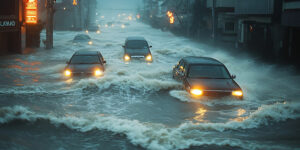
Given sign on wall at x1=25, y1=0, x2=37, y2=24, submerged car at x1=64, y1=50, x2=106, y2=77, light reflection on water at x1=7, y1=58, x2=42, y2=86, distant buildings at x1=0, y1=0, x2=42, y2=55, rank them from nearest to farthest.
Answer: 1. submerged car at x1=64, y1=50, x2=106, y2=77
2. light reflection on water at x1=7, y1=58, x2=42, y2=86
3. distant buildings at x1=0, y1=0, x2=42, y2=55
4. sign on wall at x1=25, y1=0, x2=37, y2=24

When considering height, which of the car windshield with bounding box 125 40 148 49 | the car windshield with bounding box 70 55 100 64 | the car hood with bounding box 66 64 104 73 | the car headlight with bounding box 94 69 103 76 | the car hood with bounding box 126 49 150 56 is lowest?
the car headlight with bounding box 94 69 103 76

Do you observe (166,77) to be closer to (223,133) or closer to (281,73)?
(281,73)

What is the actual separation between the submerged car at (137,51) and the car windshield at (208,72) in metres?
10.2

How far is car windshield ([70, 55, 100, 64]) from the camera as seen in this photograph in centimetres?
1830

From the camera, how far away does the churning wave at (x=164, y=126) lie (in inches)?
359

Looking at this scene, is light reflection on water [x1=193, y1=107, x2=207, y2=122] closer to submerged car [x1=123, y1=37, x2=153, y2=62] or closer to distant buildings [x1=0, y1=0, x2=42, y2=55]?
submerged car [x1=123, y1=37, x2=153, y2=62]

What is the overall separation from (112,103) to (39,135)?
13.6ft

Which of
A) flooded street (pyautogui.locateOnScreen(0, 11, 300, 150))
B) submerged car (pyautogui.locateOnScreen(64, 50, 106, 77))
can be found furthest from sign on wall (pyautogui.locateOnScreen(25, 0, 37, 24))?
submerged car (pyautogui.locateOnScreen(64, 50, 106, 77))

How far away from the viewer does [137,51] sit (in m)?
24.6

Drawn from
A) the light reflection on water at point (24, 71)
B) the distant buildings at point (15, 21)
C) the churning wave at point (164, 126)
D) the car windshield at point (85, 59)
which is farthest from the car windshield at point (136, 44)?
the churning wave at point (164, 126)

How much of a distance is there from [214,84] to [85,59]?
795 centimetres

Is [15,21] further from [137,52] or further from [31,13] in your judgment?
[137,52]

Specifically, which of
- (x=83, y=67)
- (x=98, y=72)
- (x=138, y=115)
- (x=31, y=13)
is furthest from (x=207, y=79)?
(x=31, y=13)

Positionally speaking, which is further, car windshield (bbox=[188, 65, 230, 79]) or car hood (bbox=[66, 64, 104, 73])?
car hood (bbox=[66, 64, 104, 73])
